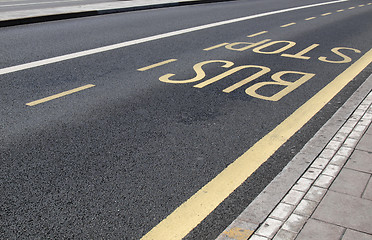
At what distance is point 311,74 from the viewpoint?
763 cm

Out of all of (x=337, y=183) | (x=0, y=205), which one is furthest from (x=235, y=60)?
(x=0, y=205)

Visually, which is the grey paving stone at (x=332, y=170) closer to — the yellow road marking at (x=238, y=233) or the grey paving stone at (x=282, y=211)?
the grey paving stone at (x=282, y=211)

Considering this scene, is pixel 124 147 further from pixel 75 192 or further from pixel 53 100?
pixel 53 100

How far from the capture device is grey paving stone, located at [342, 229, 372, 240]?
2951mm

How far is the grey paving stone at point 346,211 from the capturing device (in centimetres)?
313

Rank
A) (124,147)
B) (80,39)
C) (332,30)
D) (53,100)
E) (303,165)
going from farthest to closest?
(332,30), (80,39), (53,100), (124,147), (303,165)

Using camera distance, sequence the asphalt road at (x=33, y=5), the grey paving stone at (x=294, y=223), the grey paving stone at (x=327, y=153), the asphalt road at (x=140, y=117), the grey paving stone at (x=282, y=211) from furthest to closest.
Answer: the asphalt road at (x=33, y=5), the grey paving stone at (x=327, y=153), the asphalt road at (x=140, y=117), the grey paving stone at (x=282, y=211), the grey paving stone at (x=294, y=223)

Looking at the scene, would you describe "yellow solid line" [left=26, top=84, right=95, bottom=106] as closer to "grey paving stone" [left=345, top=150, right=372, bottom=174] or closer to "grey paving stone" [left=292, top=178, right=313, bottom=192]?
"grey paving stone" [left=292, top=178, right=313, bottom=192]

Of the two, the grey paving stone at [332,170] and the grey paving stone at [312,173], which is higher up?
the grey paving stone at [332,170]

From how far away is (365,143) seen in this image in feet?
14.9

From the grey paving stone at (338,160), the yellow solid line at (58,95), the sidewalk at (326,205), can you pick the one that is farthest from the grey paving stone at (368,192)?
the yellow solid line at (58,95)

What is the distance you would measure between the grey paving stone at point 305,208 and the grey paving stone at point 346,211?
0.12 ft

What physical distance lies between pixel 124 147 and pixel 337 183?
2153mm

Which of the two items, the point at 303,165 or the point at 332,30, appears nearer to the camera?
the point at 303,165
